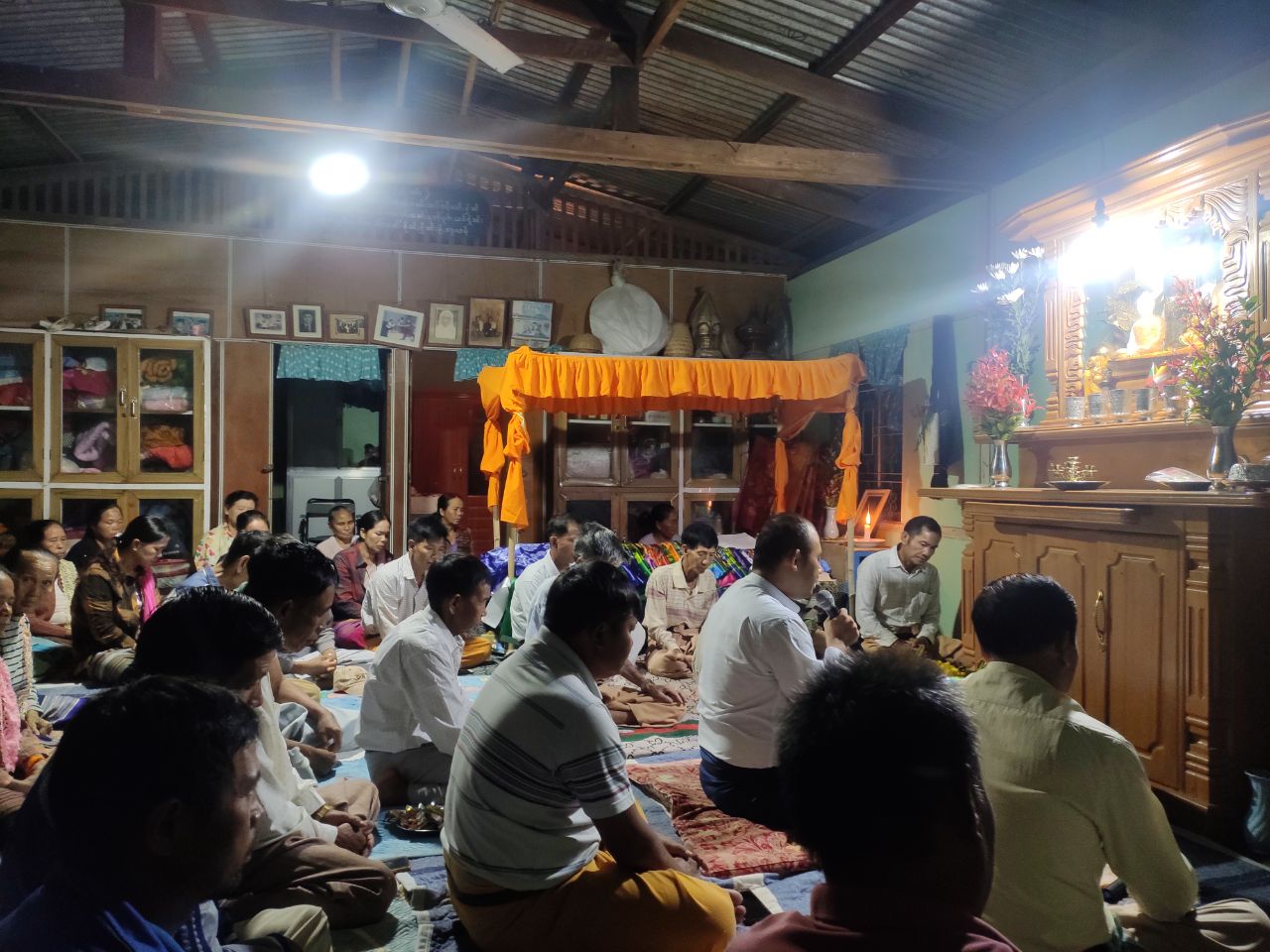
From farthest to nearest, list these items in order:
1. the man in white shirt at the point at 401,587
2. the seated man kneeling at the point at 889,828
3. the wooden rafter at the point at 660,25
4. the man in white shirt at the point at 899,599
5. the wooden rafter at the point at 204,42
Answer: the wooden rafter at the point at 204,42, the man in white shirt at the point at 899,599, the man in white shirt at the point at 401,587, the wooden rafter at the point at 660,25, the seated man kneeling at the point at 889,828

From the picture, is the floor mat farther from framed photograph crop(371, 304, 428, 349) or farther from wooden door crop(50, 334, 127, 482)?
wooden door crop(50, 334, 127, 482)

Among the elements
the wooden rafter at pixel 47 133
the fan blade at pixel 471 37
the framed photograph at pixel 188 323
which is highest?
the wooden rafter at pixel 47 133

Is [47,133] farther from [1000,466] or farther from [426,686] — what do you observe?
[1000,466]

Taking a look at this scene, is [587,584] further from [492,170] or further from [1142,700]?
[492,170]

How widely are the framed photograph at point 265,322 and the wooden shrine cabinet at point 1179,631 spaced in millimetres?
6911

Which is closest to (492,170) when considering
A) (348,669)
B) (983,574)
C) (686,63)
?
(686,63)

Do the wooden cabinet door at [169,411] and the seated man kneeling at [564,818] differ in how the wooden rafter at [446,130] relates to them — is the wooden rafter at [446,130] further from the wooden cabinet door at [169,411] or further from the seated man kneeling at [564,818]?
the seated man kneeling at [564,818]

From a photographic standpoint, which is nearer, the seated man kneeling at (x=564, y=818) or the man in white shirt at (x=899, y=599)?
the seated man kneeling at (x=564, y=818)

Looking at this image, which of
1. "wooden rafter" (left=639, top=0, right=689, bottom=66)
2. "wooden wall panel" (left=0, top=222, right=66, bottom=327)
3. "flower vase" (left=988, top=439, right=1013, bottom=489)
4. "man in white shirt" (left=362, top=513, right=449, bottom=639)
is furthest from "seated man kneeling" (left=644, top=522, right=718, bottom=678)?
"wooden wall panel" (left=0, top=222, right=66, bottom=327)

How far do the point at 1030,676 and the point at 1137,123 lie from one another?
4088mm

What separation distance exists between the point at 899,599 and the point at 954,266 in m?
2.48

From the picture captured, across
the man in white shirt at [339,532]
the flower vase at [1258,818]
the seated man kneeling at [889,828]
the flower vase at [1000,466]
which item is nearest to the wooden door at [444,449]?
the man in white shirt at [339,532]

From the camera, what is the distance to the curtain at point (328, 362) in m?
8.31

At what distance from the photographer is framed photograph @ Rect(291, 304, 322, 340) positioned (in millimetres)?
8289
